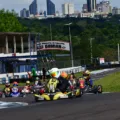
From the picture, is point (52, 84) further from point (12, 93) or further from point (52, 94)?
point (12, 93)

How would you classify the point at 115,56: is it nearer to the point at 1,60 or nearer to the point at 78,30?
the point at 78,30

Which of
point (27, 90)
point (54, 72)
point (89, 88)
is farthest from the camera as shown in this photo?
point (27, 90)

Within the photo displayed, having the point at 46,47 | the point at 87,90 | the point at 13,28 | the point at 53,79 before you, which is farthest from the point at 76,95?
the point at 13,28

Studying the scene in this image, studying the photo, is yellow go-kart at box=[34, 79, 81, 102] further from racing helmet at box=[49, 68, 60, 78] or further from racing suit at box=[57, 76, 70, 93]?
racing helmet at box=[49, 68, 60, 78]

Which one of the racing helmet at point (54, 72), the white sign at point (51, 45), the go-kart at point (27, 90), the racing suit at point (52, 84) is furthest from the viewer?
the white sign at point (51, 45)

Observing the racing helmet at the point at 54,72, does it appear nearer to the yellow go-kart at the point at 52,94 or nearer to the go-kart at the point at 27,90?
the yellow go-kart at the point at 52,94

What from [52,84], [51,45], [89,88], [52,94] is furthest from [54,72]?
[51,45]

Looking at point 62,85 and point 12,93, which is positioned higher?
point 62,85

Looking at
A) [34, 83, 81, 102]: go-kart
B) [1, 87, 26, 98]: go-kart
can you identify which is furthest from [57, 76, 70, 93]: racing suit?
[1, 87, 26, 98]: go-kart

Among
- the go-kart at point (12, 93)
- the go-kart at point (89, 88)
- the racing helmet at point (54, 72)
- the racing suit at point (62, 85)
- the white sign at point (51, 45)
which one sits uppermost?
the white sign at point (51, 45)

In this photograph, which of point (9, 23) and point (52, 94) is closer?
point (52, 94)

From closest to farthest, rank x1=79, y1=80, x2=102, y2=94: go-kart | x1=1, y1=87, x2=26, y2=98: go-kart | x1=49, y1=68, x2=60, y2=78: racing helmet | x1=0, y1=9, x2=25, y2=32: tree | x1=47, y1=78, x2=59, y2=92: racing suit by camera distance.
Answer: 1. x1=49, y1=68, x2=60, y2=78: racing helmet
2. x1=47, y1=78, x2=59, y2=92: racing suit
3. x1=79, y1=80, x2=102, y2=94: go-kart
4. x1=1, y1=87, x2=26, y2=98: go-kart
5. x1=0, y1=9, x2=25, y2=32: tree

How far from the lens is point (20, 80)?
49.6 m

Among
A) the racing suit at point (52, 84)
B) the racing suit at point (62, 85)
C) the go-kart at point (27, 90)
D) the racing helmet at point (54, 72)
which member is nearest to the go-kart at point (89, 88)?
the go-kart at point (27, 90)
